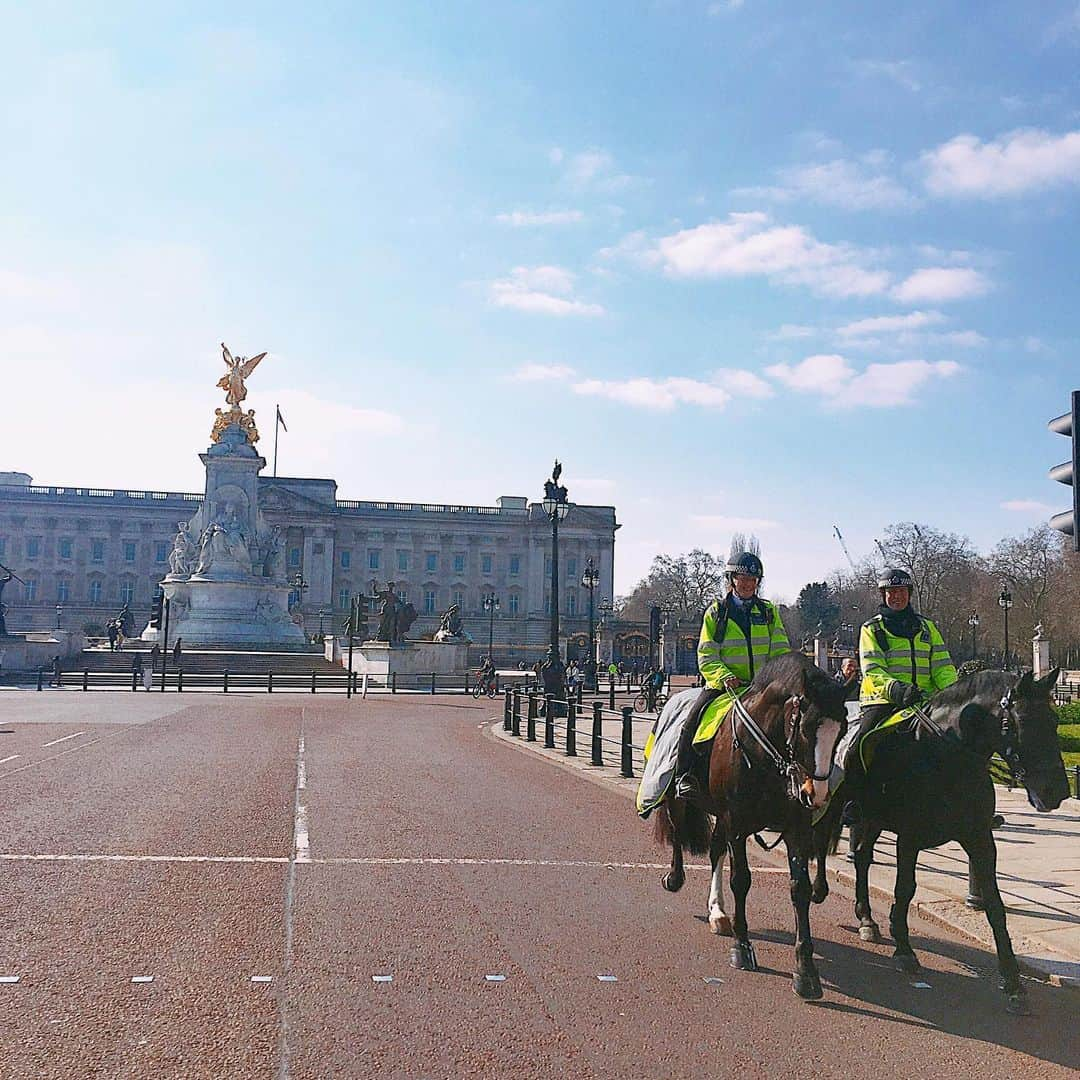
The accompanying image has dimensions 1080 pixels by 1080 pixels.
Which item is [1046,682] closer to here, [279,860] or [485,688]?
[279,860]

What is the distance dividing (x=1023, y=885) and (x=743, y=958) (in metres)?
3.77

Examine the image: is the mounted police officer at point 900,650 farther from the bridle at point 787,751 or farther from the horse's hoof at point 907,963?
the horse's hoof at point 907,963

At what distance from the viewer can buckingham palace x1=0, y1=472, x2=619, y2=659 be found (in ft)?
419

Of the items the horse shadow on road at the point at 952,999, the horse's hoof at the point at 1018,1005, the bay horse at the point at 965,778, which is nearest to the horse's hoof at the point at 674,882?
the horse shadow on road at the point at 952,999

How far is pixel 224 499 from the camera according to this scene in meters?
75.8

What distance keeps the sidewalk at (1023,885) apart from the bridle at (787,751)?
2207mm

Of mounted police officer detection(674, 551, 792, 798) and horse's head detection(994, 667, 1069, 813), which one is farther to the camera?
mounted police officer detection(674, 551, 792, 798)

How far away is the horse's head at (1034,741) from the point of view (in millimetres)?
6660

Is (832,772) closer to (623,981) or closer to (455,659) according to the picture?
(623,981)

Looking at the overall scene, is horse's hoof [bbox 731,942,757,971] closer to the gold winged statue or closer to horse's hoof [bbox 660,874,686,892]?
horse's hoof [bbox 660,874,686,892]

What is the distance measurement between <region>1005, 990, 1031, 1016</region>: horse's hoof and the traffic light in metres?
2.79

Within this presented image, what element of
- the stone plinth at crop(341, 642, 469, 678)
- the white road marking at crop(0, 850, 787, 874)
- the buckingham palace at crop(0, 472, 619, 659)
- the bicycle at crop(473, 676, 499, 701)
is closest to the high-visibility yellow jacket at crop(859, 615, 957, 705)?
the white road marking at crop(0, 850, 787, 874)

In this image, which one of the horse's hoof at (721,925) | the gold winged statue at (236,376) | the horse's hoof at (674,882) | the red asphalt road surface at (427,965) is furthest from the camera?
the gold winged statue at (236,376)

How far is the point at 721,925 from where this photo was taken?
26.4ft
